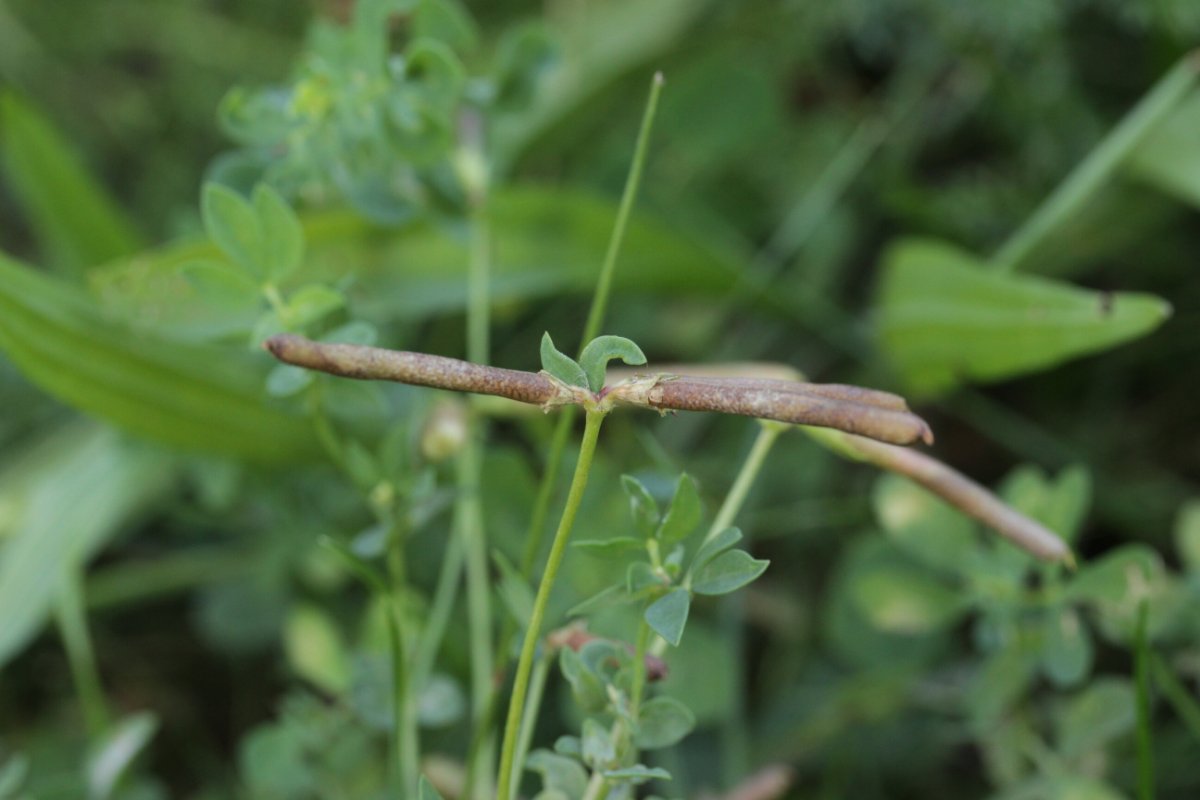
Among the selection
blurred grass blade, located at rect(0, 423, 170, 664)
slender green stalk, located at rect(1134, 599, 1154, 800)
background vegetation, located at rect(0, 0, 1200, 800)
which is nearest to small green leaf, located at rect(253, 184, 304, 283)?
background vegetation, located at rect(0, 0, 1200, 800)

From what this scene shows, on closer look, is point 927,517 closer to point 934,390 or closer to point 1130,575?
point 1130,575

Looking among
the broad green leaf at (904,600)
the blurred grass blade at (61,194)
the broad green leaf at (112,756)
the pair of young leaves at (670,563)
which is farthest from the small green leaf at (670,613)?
the blurred grass blade at (61,194)

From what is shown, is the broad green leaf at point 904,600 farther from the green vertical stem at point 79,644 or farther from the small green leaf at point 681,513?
the green vertical stem at point 79,644

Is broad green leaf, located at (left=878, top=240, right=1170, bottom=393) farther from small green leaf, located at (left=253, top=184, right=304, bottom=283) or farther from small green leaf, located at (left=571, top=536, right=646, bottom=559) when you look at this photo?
small green leaf, located at (left=253, top=184, right=304, bottom=283)

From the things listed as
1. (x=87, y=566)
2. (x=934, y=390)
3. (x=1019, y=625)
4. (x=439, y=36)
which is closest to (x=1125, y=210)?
(x=934, y=390)

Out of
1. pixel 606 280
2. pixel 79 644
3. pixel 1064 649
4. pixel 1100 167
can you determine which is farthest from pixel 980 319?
pixel 79 644
